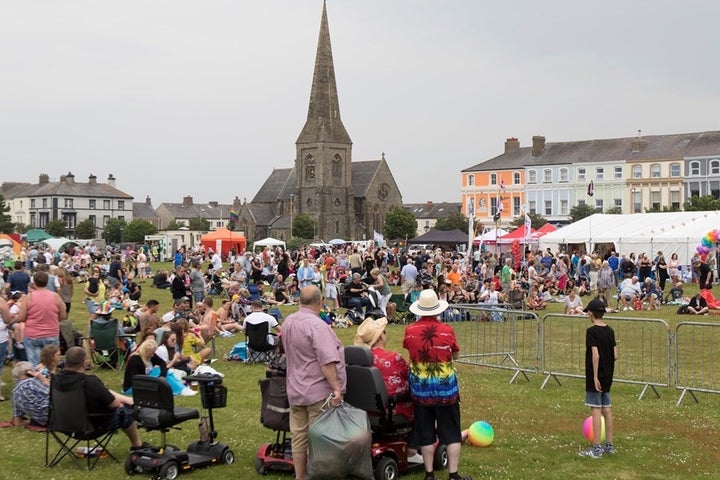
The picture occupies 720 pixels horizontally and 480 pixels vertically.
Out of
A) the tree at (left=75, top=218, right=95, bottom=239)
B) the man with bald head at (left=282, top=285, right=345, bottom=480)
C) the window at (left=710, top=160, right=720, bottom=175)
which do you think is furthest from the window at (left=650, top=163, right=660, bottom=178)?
the man with bald head at (left=282, top=285, right=345, bottom=480)

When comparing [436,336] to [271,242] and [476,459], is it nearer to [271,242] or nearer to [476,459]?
[476,459]

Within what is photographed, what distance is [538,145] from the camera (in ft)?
290

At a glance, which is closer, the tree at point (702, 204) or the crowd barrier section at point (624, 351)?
the crowd barrier section at point (624, 351)

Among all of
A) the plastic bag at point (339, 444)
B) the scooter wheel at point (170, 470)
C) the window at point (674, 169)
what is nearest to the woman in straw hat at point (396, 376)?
the plastic bag at point (339, 444)

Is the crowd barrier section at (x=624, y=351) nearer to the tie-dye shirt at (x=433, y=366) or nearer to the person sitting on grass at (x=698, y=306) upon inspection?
the tie-dye shirt at (x=433, y=366)

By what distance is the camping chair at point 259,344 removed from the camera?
15383 millimetres

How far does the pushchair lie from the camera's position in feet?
27.3

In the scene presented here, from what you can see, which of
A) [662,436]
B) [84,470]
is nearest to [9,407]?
[84,470]

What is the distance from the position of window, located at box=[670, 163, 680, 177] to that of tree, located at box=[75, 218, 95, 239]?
74898mm

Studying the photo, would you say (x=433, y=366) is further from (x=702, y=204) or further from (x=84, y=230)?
(x=84, y=230)

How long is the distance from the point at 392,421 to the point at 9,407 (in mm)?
6361

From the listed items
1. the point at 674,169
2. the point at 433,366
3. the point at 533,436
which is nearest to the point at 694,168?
the point at 674,169

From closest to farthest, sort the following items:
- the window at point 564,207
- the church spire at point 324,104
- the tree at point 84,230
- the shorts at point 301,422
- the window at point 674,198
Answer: the shorts at point 301,422 → the window at point 674,198 → the window at point 564,207 → the church spire at point 324,104 → the tree at point 84,230

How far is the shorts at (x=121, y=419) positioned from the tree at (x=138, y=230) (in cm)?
10344
